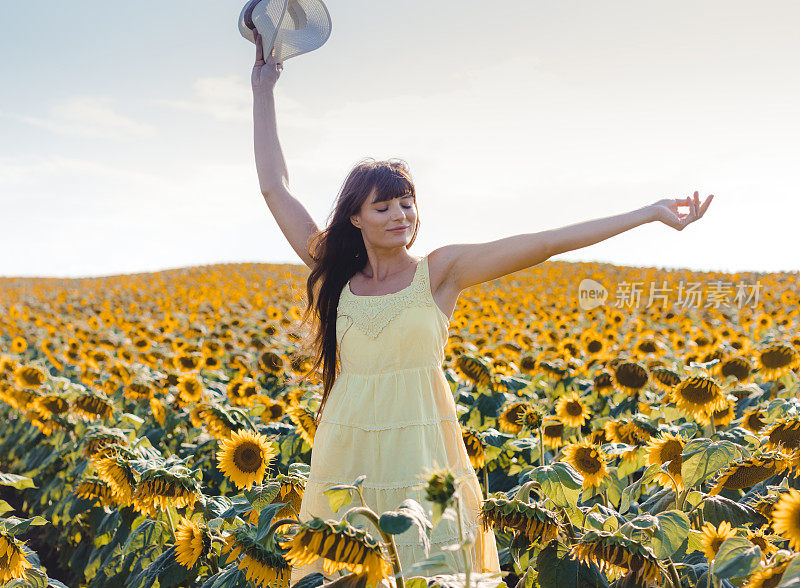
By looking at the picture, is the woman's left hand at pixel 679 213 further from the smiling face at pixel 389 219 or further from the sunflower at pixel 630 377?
the sunflower at pixel 630 377

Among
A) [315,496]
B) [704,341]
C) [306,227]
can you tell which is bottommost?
[704,341]

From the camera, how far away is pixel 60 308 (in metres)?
16.4

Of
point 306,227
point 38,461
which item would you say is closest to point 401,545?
point 306,227

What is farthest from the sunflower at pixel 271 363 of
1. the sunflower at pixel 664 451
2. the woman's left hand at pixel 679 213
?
the woman's left hand at pixel 679 213

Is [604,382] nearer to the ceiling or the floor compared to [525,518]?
nearer to the floor

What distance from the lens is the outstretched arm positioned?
90.4 inches

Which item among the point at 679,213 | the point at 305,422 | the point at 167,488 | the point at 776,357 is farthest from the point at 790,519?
the point at 776,357

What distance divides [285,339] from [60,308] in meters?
10.7

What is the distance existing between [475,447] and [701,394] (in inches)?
37.7

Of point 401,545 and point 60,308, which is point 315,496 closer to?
point 401,545

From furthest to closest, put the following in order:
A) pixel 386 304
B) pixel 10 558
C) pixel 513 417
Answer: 1. pixel 513 417
2. pixel 386 304
3. pixel 10 558

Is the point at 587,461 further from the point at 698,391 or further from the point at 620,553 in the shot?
the point at 620,553

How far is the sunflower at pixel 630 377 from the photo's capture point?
4328 mm

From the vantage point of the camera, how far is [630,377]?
4.35 m
